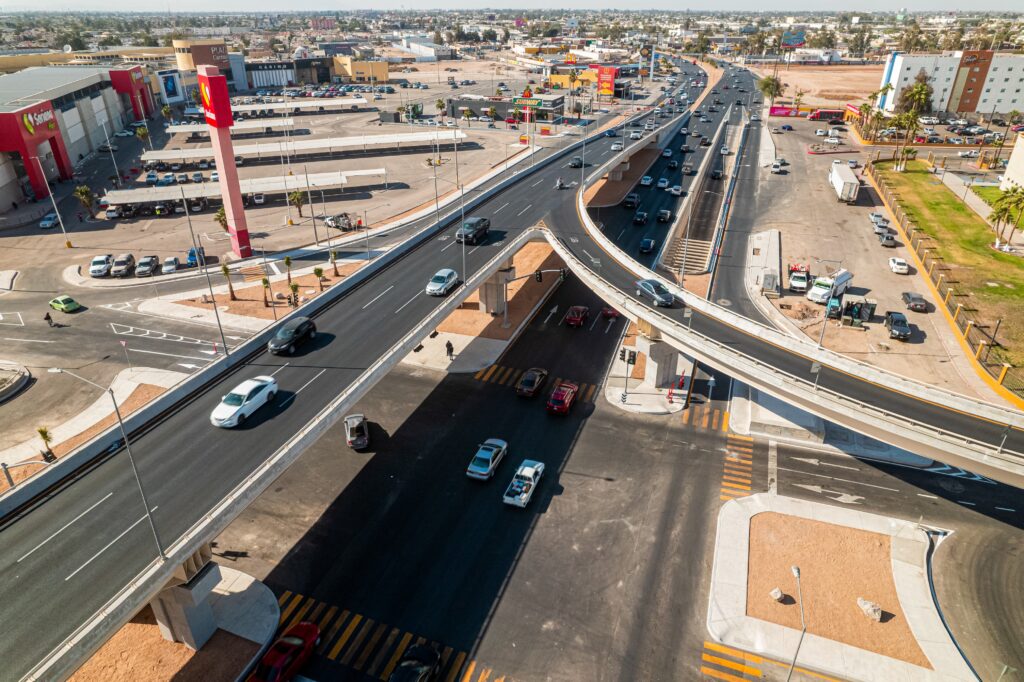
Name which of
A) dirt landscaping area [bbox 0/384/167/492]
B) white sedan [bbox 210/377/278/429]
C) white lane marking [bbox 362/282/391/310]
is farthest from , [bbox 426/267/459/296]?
dirt landscaping area [bbox 0/384/167/492]

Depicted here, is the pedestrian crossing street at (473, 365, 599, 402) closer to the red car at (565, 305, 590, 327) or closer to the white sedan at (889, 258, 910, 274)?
the red car at (565, 305, 590, 327)

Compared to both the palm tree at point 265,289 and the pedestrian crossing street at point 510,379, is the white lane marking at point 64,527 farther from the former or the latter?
the palm tree at point 265,289

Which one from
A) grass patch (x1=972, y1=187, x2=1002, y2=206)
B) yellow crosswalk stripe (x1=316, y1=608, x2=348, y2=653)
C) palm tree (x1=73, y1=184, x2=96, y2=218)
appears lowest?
yellow crosswalk stripe (x1=316, y1=608, x2=348, y2=653)

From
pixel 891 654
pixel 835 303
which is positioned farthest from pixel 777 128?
pixel 891 654

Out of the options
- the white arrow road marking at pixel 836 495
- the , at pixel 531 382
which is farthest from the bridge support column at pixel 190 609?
the white arrow road marking at pixel 836 495

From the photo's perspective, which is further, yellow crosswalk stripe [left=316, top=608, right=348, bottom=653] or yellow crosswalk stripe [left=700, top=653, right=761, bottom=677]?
yellow crosswalk stripe [left=316, top=608, right=348, bottom=653]

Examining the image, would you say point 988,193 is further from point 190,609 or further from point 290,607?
point 190,609
